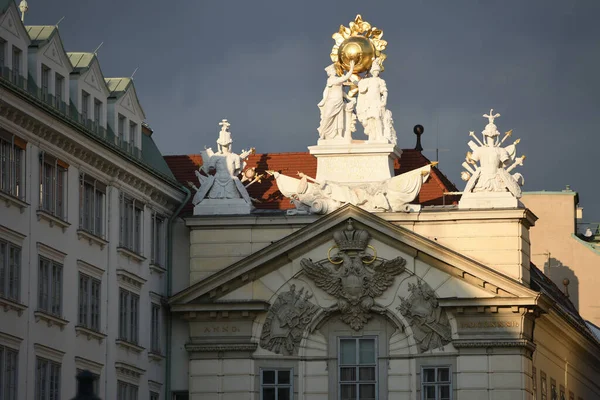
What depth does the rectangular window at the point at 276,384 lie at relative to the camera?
58281 mm

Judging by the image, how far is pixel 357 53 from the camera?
198 feet

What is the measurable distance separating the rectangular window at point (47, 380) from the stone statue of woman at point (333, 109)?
12725 millimetres

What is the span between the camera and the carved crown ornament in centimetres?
4891

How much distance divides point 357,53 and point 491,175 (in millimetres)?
5795

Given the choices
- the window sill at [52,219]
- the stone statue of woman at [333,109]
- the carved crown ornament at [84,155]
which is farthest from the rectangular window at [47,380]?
the stone statue of woman at [333,109]

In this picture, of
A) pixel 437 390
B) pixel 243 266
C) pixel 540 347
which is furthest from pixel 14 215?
pixel 540 347

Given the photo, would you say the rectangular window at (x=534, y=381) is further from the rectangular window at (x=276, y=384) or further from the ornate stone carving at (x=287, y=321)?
the rectangular window at (x=276, y=384)

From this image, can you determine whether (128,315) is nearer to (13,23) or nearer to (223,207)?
(223,207)

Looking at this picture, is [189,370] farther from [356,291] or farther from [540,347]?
[540,347]

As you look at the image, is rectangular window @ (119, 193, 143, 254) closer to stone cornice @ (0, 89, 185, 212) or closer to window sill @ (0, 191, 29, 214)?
stone cornice @ (0, 89, 185, 212)

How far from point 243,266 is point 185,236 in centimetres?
314

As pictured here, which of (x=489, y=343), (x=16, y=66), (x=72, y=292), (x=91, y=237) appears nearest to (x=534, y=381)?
A: (x=489, y=343)

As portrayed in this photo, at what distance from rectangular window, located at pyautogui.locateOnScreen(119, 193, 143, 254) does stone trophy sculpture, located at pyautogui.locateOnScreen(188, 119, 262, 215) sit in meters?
2.26

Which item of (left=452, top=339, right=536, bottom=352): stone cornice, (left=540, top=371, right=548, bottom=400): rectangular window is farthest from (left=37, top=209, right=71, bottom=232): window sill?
(left=540, top=371, right=548, bottom=400): rectangular window
